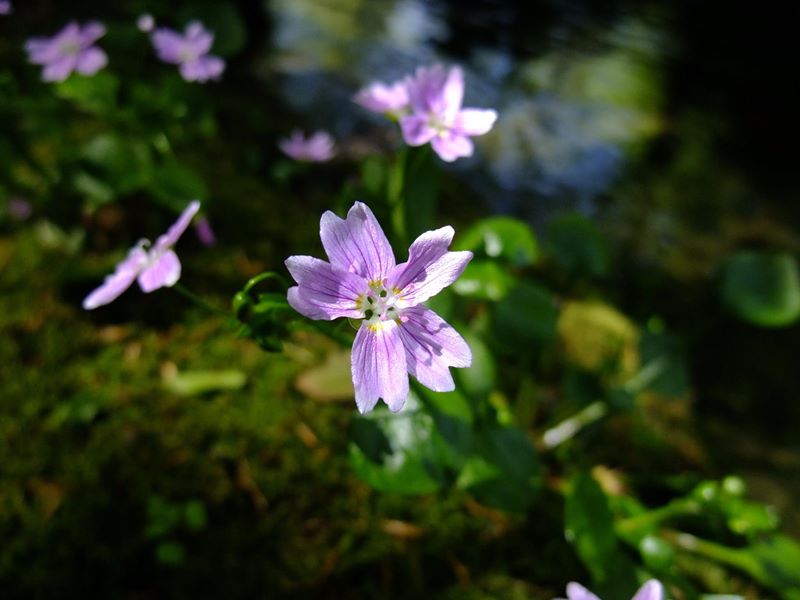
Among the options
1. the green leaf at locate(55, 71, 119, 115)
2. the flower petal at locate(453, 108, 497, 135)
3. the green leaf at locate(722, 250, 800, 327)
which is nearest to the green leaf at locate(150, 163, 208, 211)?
the green leaf at locate(55, 71, 119, 115)

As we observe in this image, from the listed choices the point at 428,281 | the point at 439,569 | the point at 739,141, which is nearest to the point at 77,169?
the point at 428,281

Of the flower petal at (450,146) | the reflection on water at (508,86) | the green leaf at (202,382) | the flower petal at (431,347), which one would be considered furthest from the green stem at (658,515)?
the reflection on water at (508,86)

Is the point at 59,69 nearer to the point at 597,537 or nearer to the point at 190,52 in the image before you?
the point at 190,52

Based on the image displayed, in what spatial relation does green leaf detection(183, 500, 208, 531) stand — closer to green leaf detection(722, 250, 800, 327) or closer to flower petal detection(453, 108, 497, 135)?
flower petal detection(453, 108, 497, 135)

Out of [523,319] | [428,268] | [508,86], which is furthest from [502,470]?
[508,86]

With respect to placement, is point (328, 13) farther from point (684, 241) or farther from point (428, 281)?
point (428, 281)

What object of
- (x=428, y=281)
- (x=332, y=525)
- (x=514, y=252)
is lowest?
(x=332, y=525)
